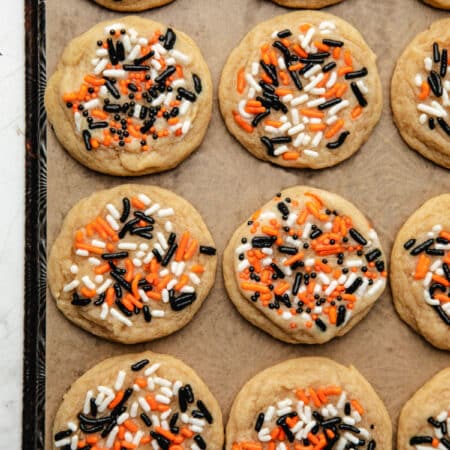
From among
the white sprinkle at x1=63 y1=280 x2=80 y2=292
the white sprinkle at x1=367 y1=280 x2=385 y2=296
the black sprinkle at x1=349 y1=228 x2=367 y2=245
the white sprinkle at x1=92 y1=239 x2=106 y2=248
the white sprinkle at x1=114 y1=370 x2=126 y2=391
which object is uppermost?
the black sprinkle at x1=349 y1=228 x2=367 y2=245

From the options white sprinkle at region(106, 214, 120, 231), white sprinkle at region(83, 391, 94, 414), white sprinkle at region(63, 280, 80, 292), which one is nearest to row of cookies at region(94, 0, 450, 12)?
white sprinkle at region(106, 214, 120, 231)

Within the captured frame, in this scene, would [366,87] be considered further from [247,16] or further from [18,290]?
[18,290]

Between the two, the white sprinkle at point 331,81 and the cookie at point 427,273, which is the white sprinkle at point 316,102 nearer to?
the white sprinkle at point 331,81

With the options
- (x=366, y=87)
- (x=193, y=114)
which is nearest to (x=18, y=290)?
(x=193, y=114)

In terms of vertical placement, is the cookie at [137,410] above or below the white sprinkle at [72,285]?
below

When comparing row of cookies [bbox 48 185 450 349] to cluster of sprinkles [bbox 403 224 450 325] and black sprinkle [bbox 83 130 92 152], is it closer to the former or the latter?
cluster of sprinkles [bbox 403 224 450 325]

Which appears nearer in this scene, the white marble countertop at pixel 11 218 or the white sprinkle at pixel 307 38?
the white sprinkle at pixel 307 38

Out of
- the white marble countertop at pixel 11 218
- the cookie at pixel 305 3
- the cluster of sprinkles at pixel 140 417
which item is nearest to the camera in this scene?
the cluster of sprinkles at pixel 140 417

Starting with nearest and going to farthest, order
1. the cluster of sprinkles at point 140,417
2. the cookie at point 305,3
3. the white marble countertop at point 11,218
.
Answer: the cluster of sprinkles at point 140,417
the cookie at point 305,3
the white marble countertop at point 11,218

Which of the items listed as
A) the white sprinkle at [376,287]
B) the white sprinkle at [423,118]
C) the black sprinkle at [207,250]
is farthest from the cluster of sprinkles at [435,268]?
the black sprinkle at [207,250]
